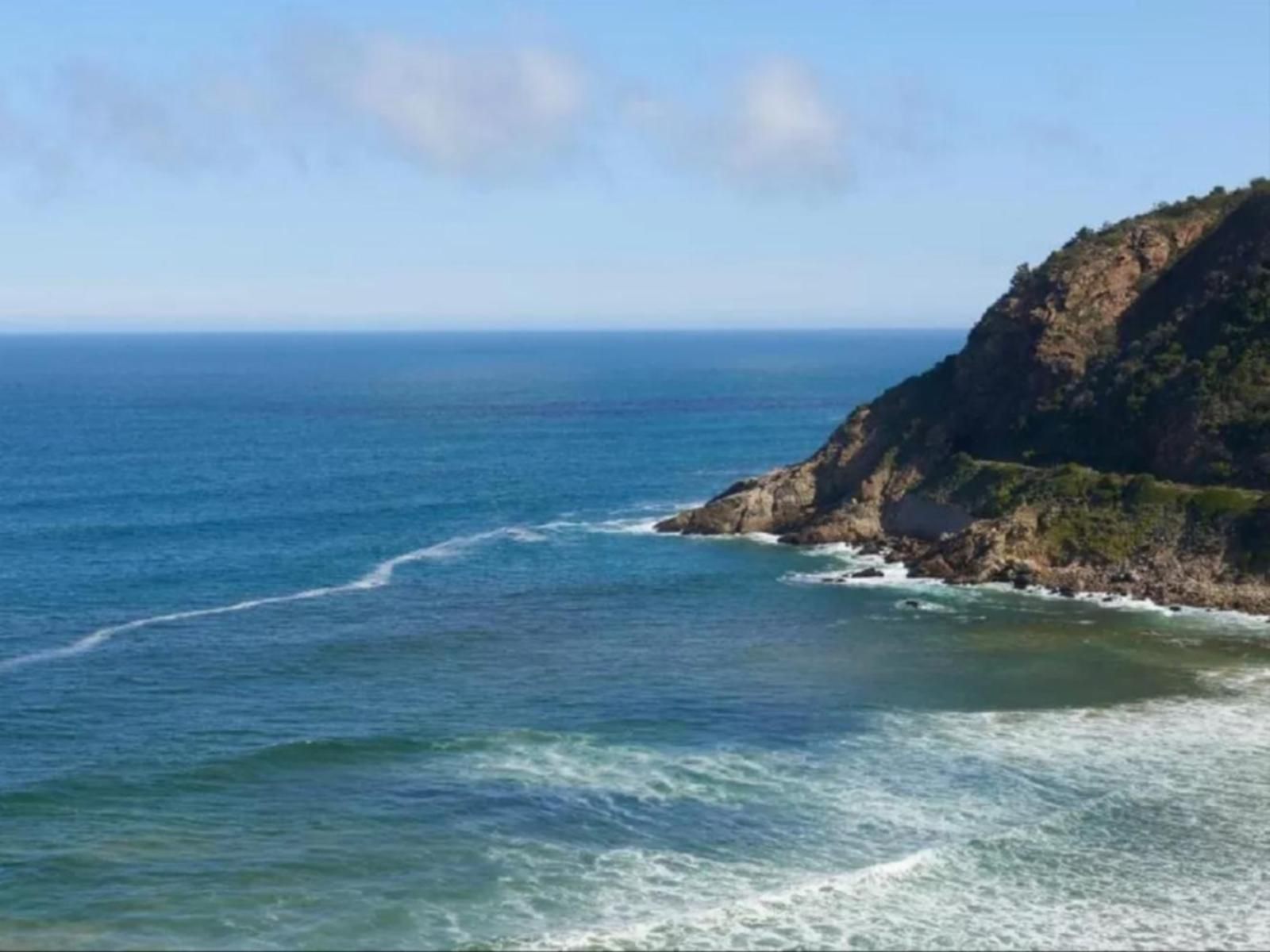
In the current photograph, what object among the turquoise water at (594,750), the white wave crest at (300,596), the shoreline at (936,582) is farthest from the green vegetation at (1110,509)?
the white wave crest at (300,596)

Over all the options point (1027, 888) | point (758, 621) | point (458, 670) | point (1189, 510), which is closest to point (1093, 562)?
point (1189, 510)

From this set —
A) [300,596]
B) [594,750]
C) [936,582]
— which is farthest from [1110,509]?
[300,596]

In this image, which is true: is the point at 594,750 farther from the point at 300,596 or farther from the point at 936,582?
the point at 936,582

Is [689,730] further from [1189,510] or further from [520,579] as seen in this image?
[1189,510]

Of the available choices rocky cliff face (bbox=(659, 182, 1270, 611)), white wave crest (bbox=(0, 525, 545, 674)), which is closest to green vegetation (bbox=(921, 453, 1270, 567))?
rocky cliff face (bbox=(659, 182, 1270, 611))

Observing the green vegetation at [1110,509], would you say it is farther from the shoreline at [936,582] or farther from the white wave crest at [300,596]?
the white wave crest at [300,596]

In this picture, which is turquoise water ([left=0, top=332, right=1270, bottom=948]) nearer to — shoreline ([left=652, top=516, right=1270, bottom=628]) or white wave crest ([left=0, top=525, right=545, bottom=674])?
white wave crest ([left=0, top=525, right=545, bottom=674])
